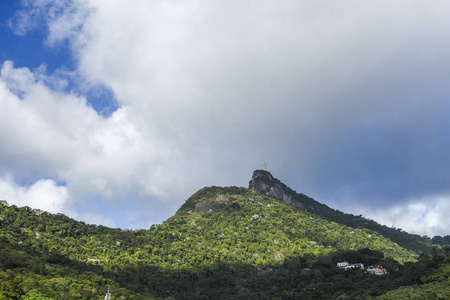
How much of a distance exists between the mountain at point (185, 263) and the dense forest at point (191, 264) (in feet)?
1.30

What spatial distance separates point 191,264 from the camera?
15050 centimetres

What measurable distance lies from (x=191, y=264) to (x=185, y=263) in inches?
127

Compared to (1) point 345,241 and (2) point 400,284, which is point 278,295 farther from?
(1) point 345,241

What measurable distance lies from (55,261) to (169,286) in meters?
42.9

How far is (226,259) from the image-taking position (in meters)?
158

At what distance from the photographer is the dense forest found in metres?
84.6

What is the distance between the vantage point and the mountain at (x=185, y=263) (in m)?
85.9

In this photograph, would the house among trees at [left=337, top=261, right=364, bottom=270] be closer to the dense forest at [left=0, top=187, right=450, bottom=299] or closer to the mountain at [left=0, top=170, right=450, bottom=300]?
the dense forest at [left=0, top=187, right=450, bottom=299]

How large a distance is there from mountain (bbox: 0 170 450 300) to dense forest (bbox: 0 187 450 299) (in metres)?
0.40

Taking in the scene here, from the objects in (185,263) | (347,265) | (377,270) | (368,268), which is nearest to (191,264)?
(185,263)

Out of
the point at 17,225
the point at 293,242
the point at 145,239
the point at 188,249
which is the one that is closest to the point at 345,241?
the point at 293,242

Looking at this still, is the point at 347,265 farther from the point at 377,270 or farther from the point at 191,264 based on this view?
the point at 191,264

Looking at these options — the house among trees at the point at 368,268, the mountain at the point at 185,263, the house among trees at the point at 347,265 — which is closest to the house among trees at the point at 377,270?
the house among trees at the point at 368,268

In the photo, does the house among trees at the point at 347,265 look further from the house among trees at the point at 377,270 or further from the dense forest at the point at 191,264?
the house among trees at the point at 377,270
